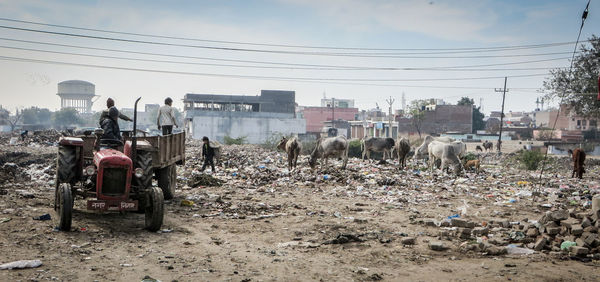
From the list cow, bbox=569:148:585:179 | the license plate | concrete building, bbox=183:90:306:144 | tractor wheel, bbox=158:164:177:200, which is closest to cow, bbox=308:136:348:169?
tractor wheel, bbox=158:164:177:200

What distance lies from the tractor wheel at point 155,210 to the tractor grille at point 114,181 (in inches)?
17.0

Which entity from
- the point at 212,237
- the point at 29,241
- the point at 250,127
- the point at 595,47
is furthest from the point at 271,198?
the point at 250,127

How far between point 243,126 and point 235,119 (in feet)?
3.88

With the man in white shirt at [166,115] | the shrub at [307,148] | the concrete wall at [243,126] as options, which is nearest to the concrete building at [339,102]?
the concrete wall at [243,126]

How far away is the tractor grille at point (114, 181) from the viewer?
723 centimetres

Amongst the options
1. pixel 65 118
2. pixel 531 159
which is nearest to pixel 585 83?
pixel 531 159

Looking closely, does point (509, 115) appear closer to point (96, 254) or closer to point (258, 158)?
point (258, 158)

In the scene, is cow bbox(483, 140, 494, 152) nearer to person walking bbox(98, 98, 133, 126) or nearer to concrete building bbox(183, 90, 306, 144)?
concrete building bbox(183, 90, 306, 144)

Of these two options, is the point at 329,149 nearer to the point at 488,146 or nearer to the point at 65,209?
the point at 65,209

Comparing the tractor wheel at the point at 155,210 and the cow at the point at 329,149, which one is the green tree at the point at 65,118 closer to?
the cow at the point at 329,149

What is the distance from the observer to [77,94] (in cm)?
11125

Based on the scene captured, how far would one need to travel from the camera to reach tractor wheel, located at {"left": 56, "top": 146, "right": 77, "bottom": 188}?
7775mm

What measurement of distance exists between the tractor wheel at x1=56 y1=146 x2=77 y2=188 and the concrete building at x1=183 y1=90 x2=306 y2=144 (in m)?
39.8

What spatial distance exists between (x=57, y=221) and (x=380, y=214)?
592cm
